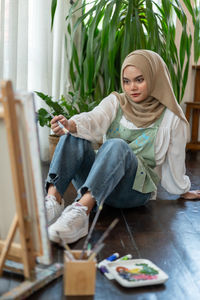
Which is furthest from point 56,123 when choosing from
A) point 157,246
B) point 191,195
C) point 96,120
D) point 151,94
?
point 191,195

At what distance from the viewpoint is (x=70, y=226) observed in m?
1.72

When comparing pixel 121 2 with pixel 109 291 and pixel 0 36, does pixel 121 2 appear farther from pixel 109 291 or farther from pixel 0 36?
pixel 109 291

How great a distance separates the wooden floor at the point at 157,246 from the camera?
4.52 feet

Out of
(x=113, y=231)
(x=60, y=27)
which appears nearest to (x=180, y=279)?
(x=113, y=231)

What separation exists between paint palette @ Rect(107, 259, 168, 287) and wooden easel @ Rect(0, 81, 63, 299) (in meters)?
0.20

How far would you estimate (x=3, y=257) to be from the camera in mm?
1254

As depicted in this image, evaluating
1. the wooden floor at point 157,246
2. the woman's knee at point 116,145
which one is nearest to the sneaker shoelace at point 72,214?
the wooden floor at point 157,246

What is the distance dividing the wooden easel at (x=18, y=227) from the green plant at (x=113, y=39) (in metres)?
2.08

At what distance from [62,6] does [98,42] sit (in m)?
0.43

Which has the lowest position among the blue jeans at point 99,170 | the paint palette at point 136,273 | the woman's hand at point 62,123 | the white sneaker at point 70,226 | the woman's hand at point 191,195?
the paint palette at point 136,273

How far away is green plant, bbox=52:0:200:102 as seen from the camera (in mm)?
3164

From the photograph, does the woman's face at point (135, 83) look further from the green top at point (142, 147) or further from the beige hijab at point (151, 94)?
the green top at point (142, 147)

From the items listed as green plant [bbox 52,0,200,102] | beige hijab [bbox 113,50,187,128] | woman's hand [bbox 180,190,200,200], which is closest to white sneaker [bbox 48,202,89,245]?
beige hijab [bbox 113,50,187,128]

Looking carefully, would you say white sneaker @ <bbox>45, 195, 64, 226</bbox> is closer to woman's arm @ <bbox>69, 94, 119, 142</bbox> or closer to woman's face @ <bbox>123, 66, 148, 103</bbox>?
woman's arm @ <bbox>69, 94, 119, 142</bbox>
